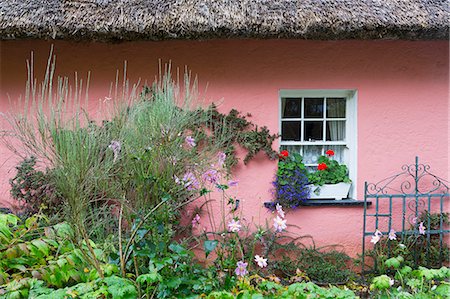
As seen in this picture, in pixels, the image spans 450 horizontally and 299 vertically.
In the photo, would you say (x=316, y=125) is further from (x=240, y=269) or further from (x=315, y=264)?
(x=240, y=269)

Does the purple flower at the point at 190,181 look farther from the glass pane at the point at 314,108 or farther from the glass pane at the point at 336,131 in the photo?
the glass pane at the point at 336,131

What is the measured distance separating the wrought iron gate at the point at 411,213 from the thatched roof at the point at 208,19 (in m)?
1.53

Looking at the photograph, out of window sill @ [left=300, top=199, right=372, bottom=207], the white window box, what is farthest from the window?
window sill @ [left=300, top=199, right=372, bottom=207]

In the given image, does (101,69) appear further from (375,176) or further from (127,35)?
(375,176)

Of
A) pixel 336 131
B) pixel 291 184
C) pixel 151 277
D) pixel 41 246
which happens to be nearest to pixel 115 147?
pixel 151 277

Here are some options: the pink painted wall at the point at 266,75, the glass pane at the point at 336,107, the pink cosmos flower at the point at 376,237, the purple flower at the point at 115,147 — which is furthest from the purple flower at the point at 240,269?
the glass pane at the point at 336,107

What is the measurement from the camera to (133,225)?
113 inches

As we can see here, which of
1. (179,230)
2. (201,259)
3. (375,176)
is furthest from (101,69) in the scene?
(375,176)

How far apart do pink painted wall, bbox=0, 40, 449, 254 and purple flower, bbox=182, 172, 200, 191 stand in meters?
1.39

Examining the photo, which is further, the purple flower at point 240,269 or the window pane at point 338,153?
the window pane at point 338,153

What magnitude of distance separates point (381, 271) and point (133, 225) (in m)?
2.78

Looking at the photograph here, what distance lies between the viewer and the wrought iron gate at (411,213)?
428cm

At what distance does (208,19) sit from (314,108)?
168 cm

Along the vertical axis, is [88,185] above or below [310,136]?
below
